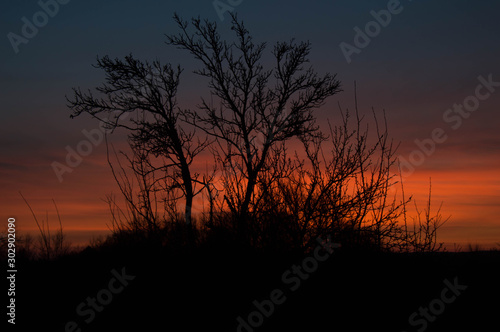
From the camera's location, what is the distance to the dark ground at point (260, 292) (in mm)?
6922

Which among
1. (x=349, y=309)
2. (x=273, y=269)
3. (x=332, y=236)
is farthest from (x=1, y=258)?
(x=349, y=309)

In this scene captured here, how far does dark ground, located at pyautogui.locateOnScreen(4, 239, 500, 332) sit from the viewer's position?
692cm

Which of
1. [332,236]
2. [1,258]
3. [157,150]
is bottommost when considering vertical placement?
[332,236]

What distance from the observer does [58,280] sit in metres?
9.25

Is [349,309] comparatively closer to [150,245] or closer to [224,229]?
[224,229]

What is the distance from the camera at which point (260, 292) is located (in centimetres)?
780

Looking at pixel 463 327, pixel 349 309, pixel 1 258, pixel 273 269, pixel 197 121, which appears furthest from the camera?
pixel 197 121

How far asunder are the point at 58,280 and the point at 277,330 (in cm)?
490

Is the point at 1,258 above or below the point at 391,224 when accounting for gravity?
above

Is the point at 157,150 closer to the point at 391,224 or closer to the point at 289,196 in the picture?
the point at 289,196

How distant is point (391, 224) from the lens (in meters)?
9.85

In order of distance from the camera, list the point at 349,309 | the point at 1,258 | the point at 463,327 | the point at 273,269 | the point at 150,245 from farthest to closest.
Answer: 1. the point at 1,258
2. the point at 150,245
3. the point at 273,269
4. the point at 349,309
5. the point at 463,327

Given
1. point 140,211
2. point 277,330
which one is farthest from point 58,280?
point 277,330

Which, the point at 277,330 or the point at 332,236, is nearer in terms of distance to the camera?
the point at 277,330
